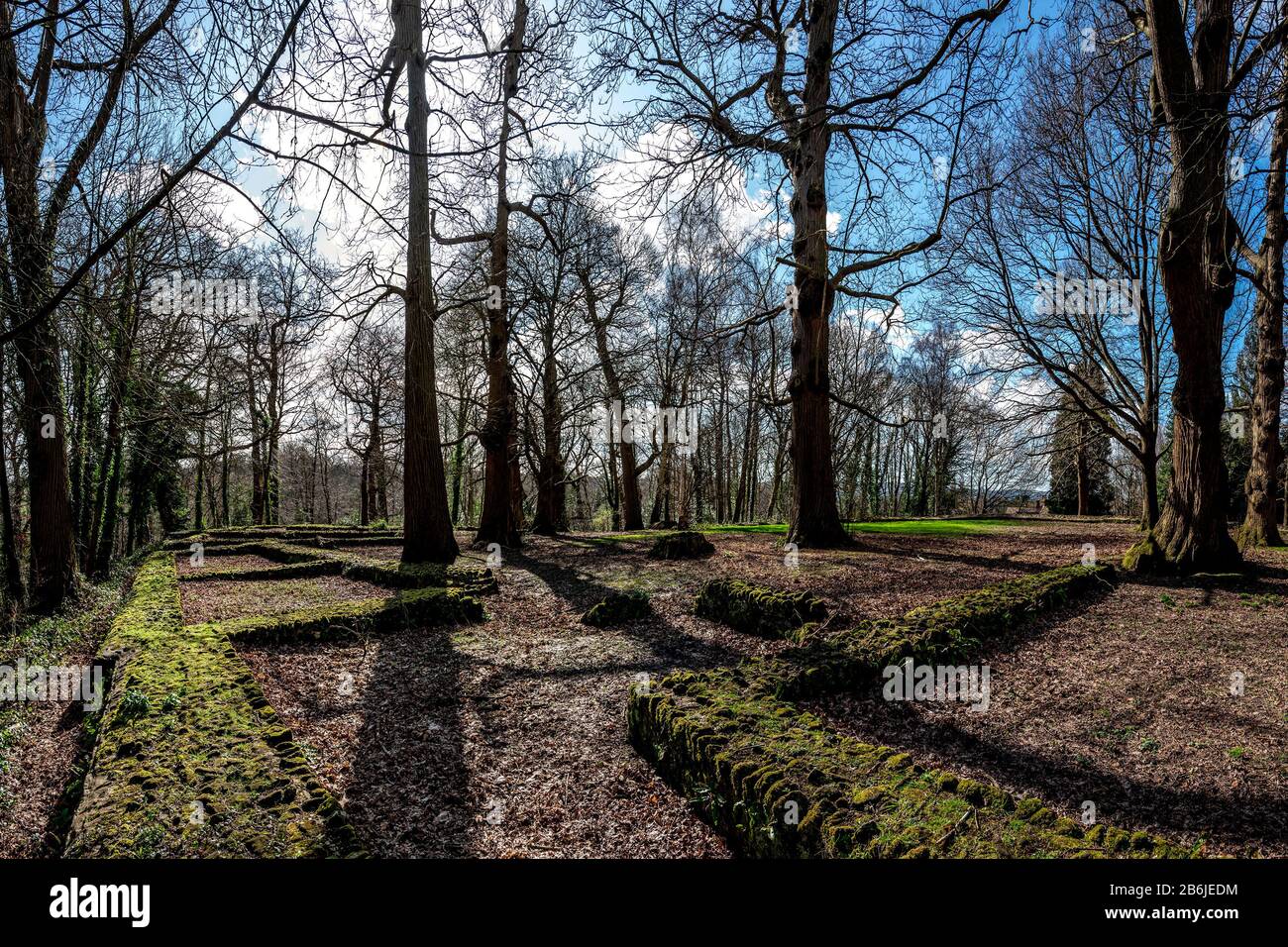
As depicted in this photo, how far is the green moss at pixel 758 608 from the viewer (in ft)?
22.7

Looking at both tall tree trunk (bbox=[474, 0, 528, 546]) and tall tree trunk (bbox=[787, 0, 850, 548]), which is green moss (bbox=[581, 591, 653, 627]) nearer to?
tall tree trunk (bbox=[787, 0, 850, 548])

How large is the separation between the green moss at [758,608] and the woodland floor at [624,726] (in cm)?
21

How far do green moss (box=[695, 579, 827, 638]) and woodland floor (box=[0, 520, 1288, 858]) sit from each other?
0.70 ft

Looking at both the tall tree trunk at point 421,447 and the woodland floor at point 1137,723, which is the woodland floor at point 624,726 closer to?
the woodland floor at point 1137,723

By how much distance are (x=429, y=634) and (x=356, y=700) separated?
198 centimetres

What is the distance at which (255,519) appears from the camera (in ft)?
90.8

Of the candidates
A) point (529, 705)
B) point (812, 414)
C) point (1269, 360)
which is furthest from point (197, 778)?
point (1269, 360)

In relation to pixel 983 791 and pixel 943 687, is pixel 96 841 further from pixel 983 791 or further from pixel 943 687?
pixel 943 687

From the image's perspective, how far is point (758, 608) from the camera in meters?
7.24

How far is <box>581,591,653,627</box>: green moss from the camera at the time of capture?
24.9 feet

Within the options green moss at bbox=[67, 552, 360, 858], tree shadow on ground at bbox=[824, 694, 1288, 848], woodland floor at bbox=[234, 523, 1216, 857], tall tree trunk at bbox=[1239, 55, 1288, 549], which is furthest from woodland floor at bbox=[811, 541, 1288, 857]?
tall tree trunk at bbox=[1239, 55, 1288, 549]

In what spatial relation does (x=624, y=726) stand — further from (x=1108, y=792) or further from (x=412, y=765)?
(x=1108, y=792)

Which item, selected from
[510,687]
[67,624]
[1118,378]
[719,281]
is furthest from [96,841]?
[719,281]

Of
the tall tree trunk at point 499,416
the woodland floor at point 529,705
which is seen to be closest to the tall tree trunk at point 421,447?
the woodland floor at point 529,705
